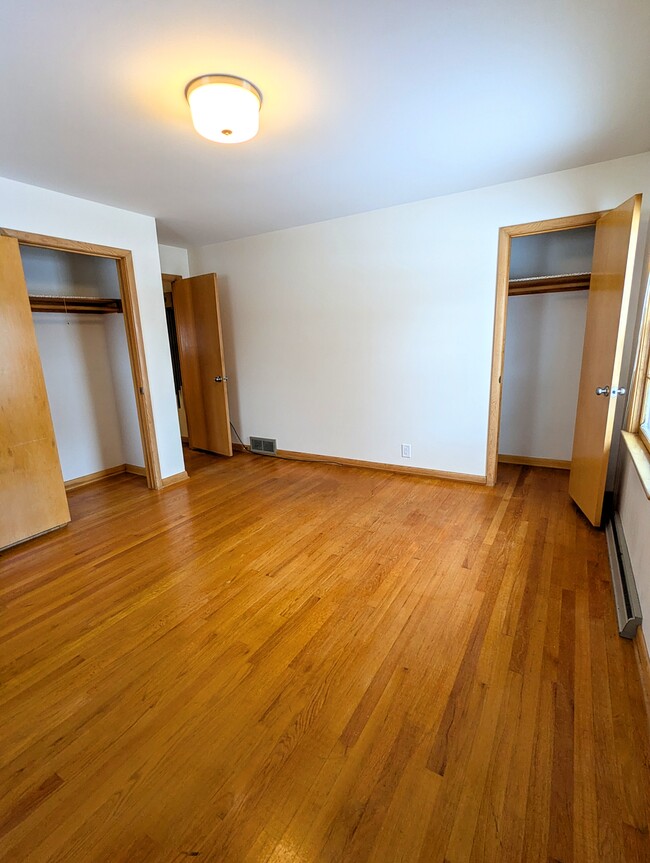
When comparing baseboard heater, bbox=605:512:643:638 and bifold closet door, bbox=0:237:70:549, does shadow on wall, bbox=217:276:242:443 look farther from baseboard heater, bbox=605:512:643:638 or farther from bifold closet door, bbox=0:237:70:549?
baseboard heater, bbox=605:512:643:638

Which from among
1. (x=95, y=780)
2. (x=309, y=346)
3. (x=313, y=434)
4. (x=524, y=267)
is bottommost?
(x=95, y=780)

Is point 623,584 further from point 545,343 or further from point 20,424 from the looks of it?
point 20,424

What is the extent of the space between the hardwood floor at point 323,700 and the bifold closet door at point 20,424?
0.25 meters

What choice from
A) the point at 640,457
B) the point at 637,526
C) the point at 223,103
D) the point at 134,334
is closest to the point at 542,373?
the point at 640,457

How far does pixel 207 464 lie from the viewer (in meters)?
4.50

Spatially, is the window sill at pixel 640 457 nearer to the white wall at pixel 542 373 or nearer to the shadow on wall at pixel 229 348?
the white wall at pixel 542 373

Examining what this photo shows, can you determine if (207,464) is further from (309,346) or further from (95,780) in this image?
(95,780)

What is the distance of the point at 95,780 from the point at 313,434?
340 cm

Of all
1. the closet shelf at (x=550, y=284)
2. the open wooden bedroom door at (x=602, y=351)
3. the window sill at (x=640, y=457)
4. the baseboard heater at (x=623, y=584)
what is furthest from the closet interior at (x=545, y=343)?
the baseboard heater at (x=623, y=584)

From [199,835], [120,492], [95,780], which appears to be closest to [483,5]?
[199,835]

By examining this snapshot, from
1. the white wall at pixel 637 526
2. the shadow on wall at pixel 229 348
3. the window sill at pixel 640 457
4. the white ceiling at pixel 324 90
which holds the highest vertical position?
the white ceiling at pixel 324 90

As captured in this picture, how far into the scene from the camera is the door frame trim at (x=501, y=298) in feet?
9.39

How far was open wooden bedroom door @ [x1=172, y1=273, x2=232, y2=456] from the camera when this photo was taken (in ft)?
14.3

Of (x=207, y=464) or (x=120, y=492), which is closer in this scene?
(x=120, y=492)
